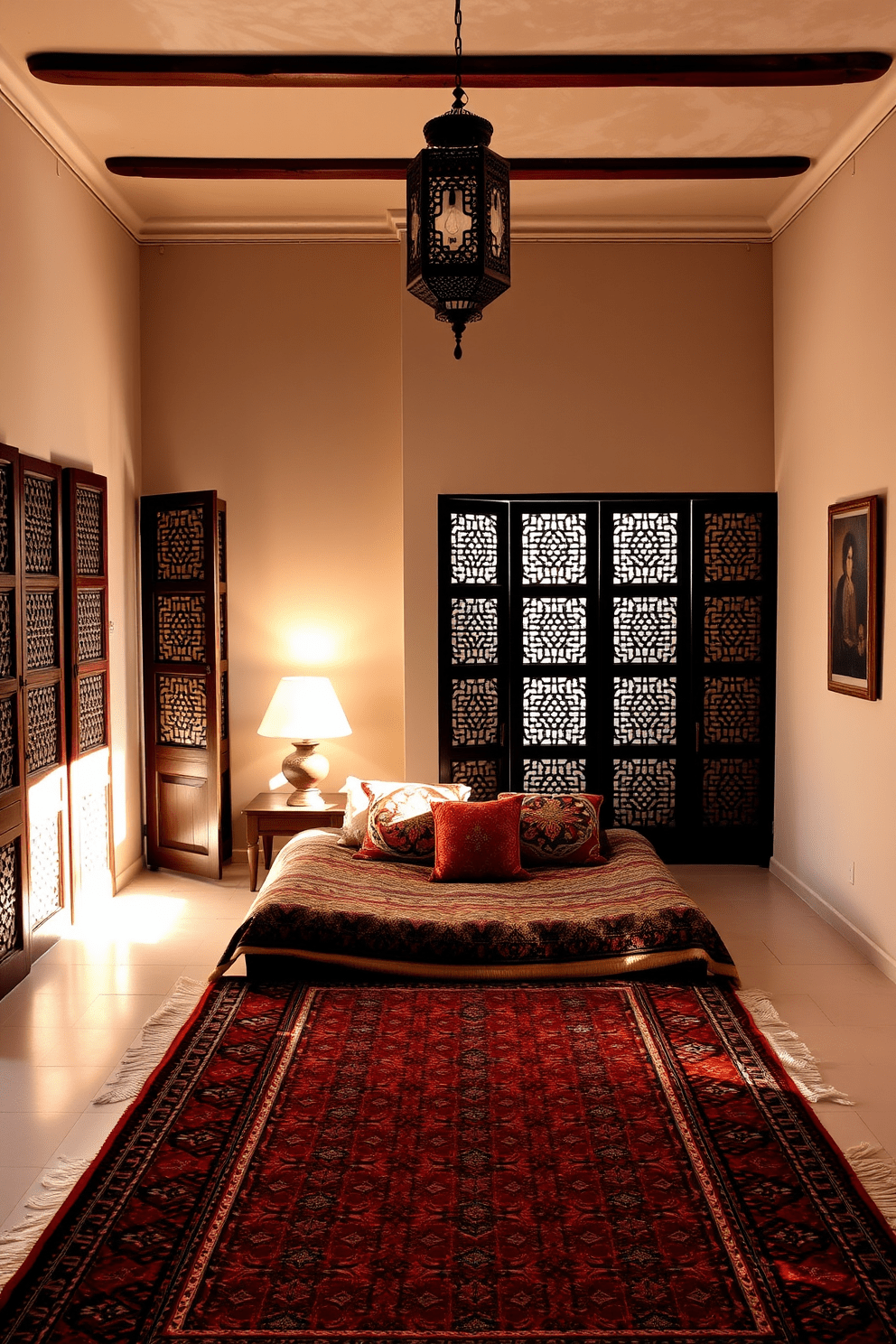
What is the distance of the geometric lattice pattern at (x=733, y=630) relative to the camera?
6.58m

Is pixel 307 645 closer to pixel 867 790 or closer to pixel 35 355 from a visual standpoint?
pixel 35 355

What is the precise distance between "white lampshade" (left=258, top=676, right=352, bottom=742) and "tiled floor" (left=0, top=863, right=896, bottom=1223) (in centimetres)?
86

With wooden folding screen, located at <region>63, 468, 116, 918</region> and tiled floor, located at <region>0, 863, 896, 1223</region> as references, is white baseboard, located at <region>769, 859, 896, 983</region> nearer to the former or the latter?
tiled floor, located at <region>0, 863, 896, 1223</region>

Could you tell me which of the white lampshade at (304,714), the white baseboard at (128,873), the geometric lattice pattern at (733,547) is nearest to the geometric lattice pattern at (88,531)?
the white lampshade at (304,714)

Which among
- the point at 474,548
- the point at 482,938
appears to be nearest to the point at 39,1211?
the point at 482,938

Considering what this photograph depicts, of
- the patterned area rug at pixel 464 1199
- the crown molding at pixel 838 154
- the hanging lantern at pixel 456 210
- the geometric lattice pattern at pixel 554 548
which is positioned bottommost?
the patterned area rug at pixel 464 1199

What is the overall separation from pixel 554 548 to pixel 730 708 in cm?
134

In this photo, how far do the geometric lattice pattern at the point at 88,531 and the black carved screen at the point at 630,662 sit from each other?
6.34ft

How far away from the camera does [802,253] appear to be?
19.6 ft

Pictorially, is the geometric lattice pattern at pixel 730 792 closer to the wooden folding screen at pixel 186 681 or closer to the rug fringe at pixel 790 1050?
the rug fringe at pixel 790 1050

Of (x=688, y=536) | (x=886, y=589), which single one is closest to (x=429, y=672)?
(x=688, y=536)

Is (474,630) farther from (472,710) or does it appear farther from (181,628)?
(181,628)

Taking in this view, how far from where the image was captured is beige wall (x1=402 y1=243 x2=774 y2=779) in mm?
6445

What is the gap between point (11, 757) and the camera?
183 inches
